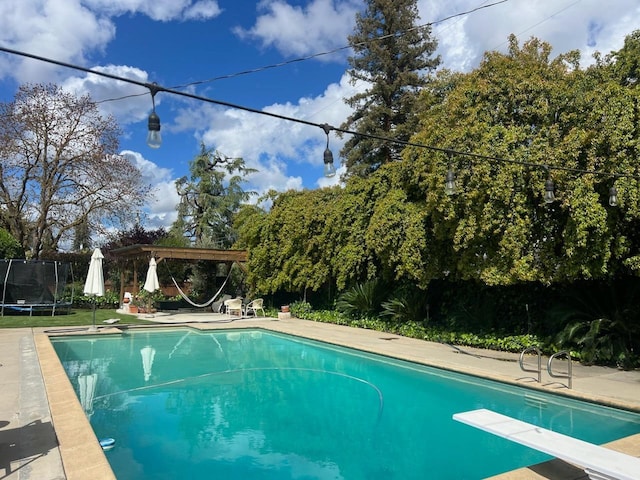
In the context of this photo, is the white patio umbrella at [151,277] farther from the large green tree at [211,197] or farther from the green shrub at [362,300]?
the large green tree at [211,197]

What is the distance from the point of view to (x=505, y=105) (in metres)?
8.60

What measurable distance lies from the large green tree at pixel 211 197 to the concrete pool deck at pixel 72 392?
17.1m

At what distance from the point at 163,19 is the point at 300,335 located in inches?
327

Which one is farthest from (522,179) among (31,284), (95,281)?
(31,284)

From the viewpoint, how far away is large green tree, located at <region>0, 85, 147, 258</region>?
18.2m

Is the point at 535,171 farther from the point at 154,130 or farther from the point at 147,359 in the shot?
the point at 147,359

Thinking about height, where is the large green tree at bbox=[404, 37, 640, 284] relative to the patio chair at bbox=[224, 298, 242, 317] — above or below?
above

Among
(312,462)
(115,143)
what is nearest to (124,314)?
(115,143)

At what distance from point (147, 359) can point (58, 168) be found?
12725mm

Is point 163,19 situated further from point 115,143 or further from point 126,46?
point 115,143

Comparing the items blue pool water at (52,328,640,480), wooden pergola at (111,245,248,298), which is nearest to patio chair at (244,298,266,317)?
wooden pergola at (111,245,248,298)

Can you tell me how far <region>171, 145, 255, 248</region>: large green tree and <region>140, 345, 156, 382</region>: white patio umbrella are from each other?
17.9 meters

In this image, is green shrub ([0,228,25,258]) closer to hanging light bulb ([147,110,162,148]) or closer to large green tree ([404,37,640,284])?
large green tree ([404,37,640,284])

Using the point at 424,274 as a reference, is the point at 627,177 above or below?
above
